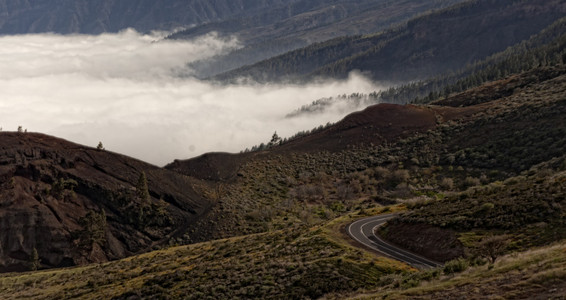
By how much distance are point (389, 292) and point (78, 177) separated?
204 ft

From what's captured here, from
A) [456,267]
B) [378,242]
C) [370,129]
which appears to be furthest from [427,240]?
[370,129]

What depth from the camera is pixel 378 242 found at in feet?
143

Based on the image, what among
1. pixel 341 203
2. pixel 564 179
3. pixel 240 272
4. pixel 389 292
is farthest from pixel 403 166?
pixel 389 292

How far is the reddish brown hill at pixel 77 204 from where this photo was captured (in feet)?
223

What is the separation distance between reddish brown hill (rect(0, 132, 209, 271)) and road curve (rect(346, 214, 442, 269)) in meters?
33.2

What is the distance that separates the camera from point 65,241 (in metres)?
68.8

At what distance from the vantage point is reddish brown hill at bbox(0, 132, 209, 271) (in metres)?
67.9

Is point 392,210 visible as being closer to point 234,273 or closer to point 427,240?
point 427,240

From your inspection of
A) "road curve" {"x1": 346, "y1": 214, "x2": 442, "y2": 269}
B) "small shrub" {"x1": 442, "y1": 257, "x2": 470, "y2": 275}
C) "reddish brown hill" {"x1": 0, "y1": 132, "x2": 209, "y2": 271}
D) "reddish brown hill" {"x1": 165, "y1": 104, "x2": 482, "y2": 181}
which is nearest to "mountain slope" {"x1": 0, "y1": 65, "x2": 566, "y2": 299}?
"small shrub" {"x1": 442, "y1": 257, "x2": 470, "y2": 275}

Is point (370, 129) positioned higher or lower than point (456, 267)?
higher

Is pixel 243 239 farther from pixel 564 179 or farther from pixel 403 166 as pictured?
pixel 403 166

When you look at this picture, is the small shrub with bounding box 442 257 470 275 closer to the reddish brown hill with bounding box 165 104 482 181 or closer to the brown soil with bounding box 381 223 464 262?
the brown soil with bounding box 381 223 464 262

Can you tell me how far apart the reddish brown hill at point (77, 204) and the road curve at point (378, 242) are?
33.2 m

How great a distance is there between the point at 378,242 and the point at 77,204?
48784 millimetres
